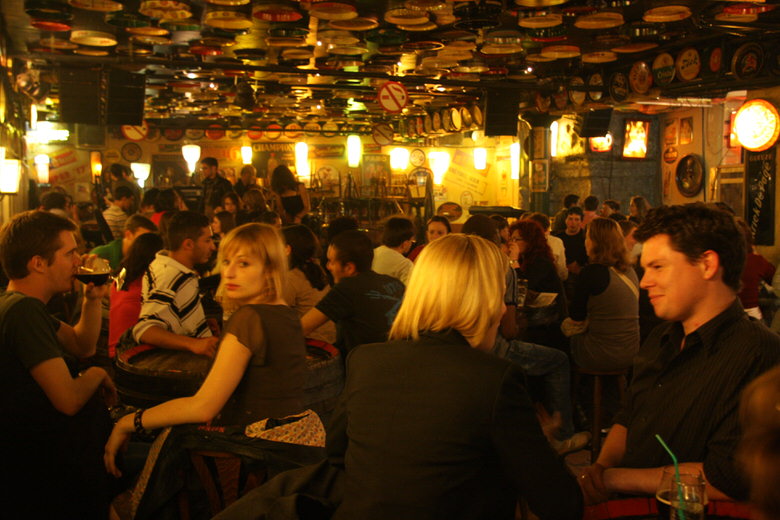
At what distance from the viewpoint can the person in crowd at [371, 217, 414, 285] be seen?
5891 millimetres

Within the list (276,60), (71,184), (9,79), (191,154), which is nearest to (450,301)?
(276,60)

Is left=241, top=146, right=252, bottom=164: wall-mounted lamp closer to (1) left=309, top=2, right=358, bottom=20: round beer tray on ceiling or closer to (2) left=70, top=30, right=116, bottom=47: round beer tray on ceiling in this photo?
(2) left=70, top=30, right=116, bottom=47: round beer tray on ceiling

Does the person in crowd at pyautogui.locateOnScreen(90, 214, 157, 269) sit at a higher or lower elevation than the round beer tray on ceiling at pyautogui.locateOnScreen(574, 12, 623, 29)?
lower

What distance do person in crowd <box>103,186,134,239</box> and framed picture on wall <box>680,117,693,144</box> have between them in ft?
33.6

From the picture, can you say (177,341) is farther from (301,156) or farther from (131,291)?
(301,156)

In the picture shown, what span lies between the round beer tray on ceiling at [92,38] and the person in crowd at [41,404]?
5.86m

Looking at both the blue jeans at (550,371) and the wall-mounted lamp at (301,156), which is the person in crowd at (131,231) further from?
the wall-mounted lamp at (301,156)

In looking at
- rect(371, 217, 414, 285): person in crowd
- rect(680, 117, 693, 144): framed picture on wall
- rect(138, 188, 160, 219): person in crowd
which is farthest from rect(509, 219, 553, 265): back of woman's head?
rect(680, 117, 693, 144): framed picture on wall

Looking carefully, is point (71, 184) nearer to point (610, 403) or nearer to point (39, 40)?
point (39, 40)

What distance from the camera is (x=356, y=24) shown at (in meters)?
Answer: 6.91

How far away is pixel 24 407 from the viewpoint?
2559 millimetres

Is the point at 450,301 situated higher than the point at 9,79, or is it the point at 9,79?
the point at 9,79

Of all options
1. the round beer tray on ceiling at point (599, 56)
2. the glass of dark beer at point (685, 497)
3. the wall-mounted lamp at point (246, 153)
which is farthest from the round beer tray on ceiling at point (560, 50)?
the wall-mounted lamp at point (246, 153)

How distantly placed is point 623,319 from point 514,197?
55.2 feet
